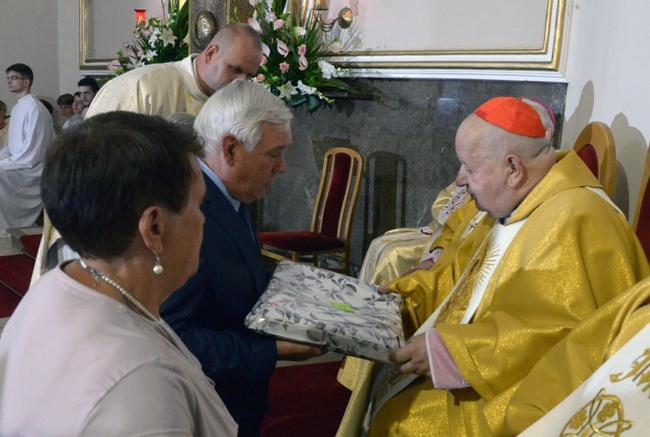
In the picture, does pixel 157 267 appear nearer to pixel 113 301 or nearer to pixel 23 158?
pixel 113 301

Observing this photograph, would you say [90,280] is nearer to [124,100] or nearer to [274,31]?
[124,100]

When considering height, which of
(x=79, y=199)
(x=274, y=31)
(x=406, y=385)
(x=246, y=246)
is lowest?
(x=406, y=385)

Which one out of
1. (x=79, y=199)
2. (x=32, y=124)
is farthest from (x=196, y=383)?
(x=32, y=124)

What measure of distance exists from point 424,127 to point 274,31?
153 cm

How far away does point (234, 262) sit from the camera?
198cm

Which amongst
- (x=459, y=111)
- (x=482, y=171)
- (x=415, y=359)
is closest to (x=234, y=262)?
(x=415, y=359)

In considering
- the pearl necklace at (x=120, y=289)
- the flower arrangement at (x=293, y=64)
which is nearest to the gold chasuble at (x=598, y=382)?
the pearl necklace at (x=120, y=289)

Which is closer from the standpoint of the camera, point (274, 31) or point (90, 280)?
point (90, 280)

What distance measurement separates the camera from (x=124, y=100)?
3398 millimetres

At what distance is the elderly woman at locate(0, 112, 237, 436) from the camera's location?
3.31ft

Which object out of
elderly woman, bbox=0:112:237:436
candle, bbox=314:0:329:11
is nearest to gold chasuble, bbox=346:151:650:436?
elderly woman, bbox=0:112:237:436

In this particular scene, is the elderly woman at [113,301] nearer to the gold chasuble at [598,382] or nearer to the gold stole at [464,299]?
the gold chasuble at [598,382]

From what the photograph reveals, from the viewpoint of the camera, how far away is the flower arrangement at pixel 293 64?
5621mm

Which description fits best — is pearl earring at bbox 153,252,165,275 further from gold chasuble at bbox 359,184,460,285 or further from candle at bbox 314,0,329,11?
candle at bbox 314,0,329,11
